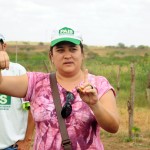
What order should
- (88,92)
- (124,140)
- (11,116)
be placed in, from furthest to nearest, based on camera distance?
(124,140)
(11,116)
(88,92)

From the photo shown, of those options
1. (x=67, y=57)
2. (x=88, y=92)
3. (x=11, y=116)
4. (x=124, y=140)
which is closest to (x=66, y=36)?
(x=67, y=57)

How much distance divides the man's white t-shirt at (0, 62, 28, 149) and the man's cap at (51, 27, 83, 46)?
116cm

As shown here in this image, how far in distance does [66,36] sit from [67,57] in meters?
0.14

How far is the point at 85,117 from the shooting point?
2627mm

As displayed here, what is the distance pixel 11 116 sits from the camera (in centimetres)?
385

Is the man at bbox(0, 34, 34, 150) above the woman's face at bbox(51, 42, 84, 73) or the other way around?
the other way around

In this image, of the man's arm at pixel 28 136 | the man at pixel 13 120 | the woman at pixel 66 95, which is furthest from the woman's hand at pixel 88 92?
the man's arm at pixel 28 136

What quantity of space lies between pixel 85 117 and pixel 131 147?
6010mm

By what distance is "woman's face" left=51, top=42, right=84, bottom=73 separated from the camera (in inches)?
106

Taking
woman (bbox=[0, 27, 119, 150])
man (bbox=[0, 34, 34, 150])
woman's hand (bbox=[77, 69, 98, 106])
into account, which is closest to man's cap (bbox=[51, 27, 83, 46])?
woman (bbox=[0, 27, 119, 150])

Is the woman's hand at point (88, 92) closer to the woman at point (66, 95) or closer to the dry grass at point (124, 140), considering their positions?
the woman at point (66, 95)

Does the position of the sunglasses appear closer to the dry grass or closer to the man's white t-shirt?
the man's white t-shirt

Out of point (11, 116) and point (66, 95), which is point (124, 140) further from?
point (66, 95)

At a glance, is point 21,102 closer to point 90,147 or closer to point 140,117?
point 90,147
